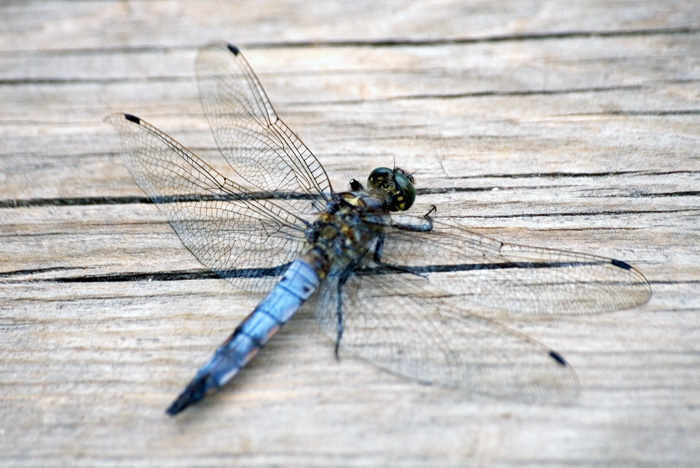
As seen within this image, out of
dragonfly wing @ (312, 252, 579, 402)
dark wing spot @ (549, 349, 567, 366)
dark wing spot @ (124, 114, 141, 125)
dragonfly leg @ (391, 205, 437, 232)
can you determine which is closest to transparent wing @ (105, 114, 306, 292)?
dark wing spot @ (124, 114, 141, 125)

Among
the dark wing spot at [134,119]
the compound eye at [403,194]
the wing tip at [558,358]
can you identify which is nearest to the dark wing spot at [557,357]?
the wing tip at [558,358]

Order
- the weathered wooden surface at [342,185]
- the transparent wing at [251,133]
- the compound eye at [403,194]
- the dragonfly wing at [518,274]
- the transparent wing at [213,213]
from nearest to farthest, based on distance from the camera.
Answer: the weathered wooden surface at [342,185] < the dragonfly wing at [518,274] < the transparent wing at [213,213] < the compound eye at [403,194] < the transparent wing at [251,133]

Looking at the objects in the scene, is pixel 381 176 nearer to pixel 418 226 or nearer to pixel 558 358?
pixel 418 226

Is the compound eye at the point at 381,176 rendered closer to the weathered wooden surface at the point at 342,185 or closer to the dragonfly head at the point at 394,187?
the dragonfly head at the point at 394,187

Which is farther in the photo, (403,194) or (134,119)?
(134,119)

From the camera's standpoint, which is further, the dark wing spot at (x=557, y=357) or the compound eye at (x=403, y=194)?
the compound eye at (x=403, y=194)

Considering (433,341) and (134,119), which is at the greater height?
(134,119)

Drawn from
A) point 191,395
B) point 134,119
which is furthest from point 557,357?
point 134,119

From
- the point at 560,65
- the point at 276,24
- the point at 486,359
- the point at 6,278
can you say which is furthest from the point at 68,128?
the point at 560,65
